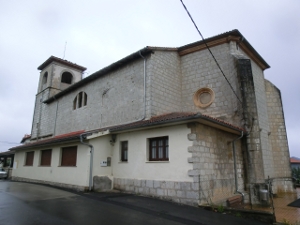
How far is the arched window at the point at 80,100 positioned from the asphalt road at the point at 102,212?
9300mm

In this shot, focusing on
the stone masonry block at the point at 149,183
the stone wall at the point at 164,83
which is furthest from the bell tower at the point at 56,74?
the stone masonry block at the point at 149,183

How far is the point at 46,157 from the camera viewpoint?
1395 centimetres

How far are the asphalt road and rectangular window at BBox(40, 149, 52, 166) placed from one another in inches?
220

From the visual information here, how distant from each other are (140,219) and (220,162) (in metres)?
4.60

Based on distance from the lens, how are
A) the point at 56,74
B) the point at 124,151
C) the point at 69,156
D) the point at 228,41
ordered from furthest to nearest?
the point at 56,74, the point at 228,41, the point at 69,156, the point at 124,151

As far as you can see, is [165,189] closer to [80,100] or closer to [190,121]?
[190,121]

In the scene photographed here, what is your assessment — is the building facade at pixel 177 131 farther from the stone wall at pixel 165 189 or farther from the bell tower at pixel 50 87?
the bell tower at pixel 50 87

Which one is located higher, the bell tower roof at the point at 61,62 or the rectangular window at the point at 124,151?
the bell tower roof at the point at 61,62

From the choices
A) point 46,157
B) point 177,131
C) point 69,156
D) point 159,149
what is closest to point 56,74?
point 46,157

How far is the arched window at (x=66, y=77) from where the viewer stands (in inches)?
938

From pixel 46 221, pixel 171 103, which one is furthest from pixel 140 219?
pixel 171 103

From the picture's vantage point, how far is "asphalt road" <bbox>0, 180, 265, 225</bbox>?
552 cm

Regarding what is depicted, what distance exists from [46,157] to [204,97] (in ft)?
33.2

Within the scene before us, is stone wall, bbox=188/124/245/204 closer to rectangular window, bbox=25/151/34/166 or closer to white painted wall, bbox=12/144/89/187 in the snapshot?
white painted wall, bbox=12/144/89/187
